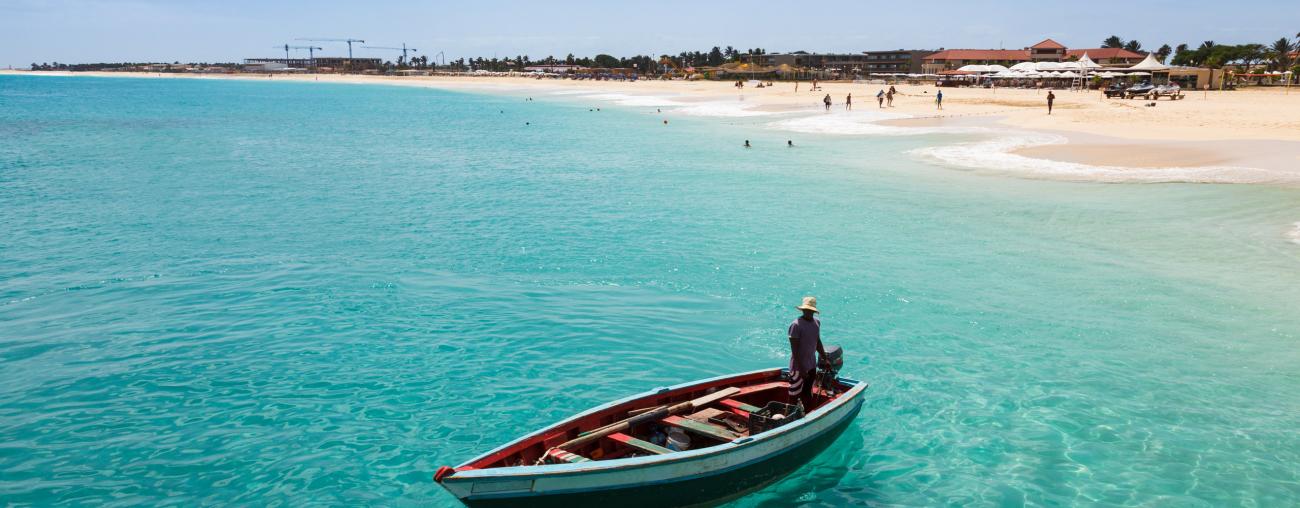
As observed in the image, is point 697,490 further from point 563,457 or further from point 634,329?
point 634,329

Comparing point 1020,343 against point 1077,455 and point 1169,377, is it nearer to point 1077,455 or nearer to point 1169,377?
point 1169,377

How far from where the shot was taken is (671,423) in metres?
9.60

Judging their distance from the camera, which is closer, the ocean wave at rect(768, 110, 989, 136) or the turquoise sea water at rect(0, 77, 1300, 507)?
the turquoise sea water at rect(0, 77, 1300, 507)

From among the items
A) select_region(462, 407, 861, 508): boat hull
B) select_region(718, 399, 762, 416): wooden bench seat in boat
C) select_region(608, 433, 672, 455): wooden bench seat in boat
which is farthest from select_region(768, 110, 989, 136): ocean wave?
select_region(608, 433, 672, 455): wooden bench seat in boat

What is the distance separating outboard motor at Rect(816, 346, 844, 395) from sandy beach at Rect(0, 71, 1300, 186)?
1017 inches

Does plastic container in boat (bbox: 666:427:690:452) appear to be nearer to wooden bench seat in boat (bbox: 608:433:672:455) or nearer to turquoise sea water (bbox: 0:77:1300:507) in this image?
wooden bench seat in boat (bbox: 608:433:672:455)

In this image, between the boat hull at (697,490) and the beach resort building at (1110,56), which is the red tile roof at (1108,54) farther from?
the boat hull at (697,490)

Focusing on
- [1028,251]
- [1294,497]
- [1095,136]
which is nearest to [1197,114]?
[1095,136]

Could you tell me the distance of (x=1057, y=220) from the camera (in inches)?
974

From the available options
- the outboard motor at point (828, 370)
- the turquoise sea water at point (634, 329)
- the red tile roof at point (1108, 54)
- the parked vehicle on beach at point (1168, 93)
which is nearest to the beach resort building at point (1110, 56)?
the red tile roof at point (1108, 54)

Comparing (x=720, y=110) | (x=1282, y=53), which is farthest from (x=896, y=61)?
(x=720, y=110)

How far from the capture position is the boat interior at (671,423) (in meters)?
8.77

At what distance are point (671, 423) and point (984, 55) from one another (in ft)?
479

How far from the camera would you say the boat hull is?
8.11 m
